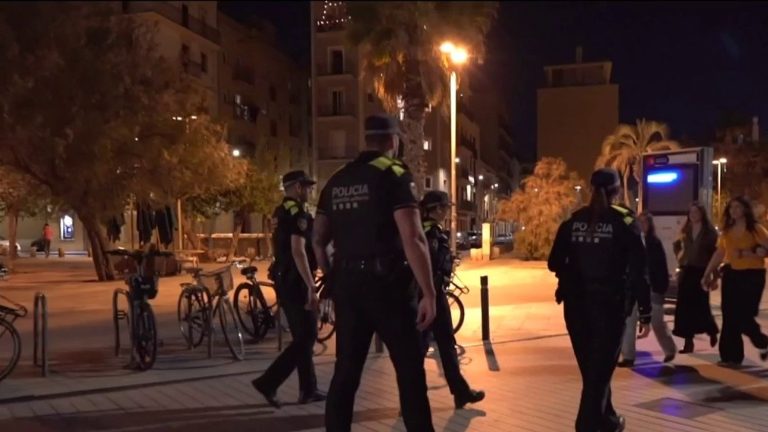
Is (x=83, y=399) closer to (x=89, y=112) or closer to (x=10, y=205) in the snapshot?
(x=89, y=112)

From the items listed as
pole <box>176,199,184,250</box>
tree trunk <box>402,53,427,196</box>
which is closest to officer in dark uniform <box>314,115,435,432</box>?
tree trunk <box>402,53,427,196</box>

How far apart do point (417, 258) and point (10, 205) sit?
78.1 feet

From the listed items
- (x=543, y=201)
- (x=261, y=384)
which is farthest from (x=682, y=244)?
(x=543, y=201)

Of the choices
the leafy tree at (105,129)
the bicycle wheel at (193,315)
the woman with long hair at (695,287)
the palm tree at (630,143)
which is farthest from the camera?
the palm tree at (630,143)

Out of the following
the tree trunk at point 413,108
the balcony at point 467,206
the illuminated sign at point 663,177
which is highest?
the tree trunk at point 413,108

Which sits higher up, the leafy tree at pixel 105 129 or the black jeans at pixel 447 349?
the leafy tree at pixel 105 129

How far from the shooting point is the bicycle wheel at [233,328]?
29.7ft

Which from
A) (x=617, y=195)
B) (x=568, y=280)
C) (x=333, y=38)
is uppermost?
(x=333, y=38)

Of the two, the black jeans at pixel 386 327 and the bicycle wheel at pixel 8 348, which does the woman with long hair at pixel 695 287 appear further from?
the bicycle wheel at pixel 8 348

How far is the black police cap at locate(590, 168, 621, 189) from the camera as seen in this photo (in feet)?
17.8

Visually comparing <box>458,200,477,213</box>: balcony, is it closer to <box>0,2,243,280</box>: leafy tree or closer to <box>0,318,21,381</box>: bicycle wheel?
<box>0,2,243,280</box>: leafy tree

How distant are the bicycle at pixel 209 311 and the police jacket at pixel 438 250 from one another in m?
2.90

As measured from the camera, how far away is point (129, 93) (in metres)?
20.1

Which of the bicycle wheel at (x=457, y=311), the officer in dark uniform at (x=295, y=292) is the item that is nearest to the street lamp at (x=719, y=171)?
the bicycle wheel at (x=457, y=311)
